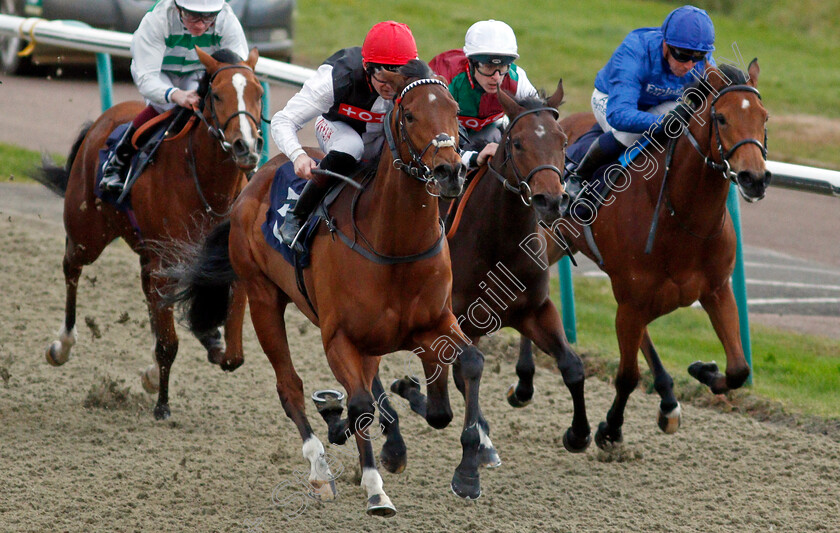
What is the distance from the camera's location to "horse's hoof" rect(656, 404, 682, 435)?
534 centimetres

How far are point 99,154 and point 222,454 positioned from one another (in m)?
2.02

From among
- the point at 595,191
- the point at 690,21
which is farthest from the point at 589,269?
the point at 690,21

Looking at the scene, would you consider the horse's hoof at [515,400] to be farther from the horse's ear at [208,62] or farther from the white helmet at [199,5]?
the white helmet at [199,5]

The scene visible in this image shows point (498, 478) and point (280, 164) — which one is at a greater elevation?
point (280, 164)

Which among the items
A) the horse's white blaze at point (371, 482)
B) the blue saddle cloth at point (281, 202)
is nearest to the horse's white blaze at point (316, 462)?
the horse's white blaze at point (371, 482)

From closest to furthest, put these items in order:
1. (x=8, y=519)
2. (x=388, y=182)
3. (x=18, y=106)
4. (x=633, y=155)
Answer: (x=388, y=182), (x=8, y=519), (x=633, y=155), (x=18, y=106)

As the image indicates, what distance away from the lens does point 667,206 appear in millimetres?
4941

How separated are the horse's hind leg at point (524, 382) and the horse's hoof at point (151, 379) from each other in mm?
1925

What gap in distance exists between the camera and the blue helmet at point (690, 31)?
4977 mm

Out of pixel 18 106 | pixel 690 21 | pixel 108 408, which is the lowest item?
pixel 108 408

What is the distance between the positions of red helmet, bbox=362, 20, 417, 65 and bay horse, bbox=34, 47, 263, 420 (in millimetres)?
1118

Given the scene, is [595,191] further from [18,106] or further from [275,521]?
[18,106]

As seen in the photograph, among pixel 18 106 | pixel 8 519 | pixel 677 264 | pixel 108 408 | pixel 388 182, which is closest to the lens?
pixel 388 182

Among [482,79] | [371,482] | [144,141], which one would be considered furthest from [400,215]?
[144,141]
